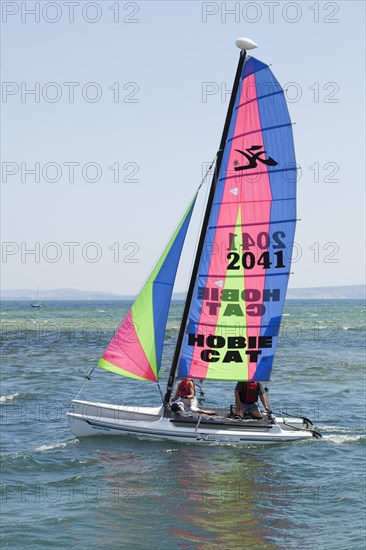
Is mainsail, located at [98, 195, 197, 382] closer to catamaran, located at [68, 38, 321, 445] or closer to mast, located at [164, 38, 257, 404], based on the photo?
catamaran, located at [68, 38, 321, 445]

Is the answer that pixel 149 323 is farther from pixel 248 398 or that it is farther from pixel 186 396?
pixel 248 398

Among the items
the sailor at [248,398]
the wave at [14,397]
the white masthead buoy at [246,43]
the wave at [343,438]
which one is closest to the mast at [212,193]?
the white masthead buoy at [246,43]

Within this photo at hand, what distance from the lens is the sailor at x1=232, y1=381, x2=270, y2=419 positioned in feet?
75.5

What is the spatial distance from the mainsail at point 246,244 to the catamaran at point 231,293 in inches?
1.1

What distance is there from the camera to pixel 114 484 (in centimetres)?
1889

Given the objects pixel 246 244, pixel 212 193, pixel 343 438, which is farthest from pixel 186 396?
pixel 212 193

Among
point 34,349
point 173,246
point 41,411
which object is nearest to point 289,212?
point 173,246

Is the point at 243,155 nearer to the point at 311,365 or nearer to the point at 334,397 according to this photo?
the point at 334,397

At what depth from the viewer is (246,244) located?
22.6m

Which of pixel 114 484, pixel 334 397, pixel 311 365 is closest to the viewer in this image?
pixel 114 484

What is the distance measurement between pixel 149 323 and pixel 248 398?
3.74 metres

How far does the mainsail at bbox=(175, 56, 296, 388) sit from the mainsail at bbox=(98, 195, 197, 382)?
725 millimetres

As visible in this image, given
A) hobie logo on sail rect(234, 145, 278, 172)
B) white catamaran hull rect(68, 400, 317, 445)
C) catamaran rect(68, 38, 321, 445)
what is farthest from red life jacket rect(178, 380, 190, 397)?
hobie logo on sail rect(234, 145, 278, 172)

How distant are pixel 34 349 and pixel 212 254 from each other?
3346 cm
